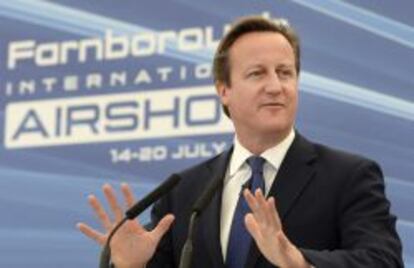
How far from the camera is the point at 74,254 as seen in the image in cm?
421

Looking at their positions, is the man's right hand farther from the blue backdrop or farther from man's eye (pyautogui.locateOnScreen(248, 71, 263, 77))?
the blue backdrop

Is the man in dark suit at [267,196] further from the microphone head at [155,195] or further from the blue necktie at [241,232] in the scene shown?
the microphone head at [155,195]

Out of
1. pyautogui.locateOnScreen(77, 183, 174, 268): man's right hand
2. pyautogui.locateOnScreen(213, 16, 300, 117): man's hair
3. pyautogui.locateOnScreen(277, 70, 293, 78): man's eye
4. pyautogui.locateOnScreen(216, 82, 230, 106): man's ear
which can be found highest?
pyautogui.locateOnScreen(213, 16, 300, 117): man's hair

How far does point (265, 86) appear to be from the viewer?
2.59 m

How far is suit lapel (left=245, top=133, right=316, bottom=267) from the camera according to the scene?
2.47m

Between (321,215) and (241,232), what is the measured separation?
0.68 feet

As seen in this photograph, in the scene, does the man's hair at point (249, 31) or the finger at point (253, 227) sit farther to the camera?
the man's hair at point (249, 31)

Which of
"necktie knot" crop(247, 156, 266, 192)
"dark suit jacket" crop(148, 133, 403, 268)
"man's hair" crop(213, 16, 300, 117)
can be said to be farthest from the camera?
"man's hair" crop(213, 16, 300, 117)

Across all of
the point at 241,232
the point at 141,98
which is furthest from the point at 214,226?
the point at 141,98

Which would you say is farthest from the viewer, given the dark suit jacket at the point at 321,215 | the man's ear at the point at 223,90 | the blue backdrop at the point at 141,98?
the blue backdrop at the point at 141,98

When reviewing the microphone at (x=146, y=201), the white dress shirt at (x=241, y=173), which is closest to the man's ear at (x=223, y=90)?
the white dress shirt at (x=241, y=173)

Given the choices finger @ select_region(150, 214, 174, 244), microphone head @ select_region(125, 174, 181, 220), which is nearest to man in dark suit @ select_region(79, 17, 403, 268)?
finger @ select_region(150, 214, 174, 244)

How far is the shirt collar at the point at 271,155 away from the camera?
2.61 m

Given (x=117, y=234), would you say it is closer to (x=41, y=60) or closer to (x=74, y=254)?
(x=74, y=254)
